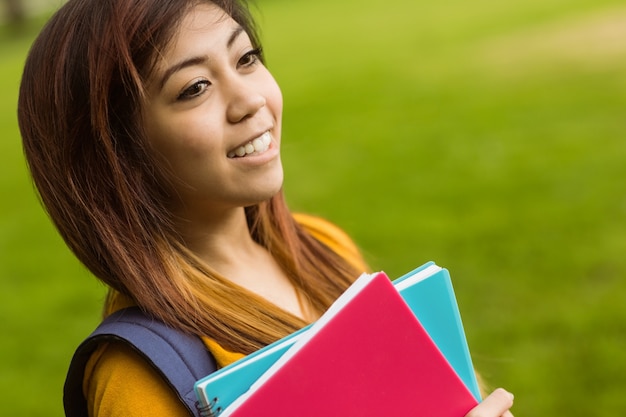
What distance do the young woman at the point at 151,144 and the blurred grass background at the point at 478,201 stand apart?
5.08 ft

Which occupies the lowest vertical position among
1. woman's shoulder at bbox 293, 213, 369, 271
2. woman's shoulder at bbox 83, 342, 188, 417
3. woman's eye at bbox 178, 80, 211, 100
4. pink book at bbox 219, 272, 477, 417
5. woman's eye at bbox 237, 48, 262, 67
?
pink book at bbox 219, 272, 477, 417

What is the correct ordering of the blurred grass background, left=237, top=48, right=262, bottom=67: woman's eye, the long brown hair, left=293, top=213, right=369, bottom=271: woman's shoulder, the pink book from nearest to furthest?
the pink book
the long brown hair
left=237, top=48, right=262, bottom=67: woman's eye
left=293, top=213, right=369, bottom=271: woman's shoulder
the blurred grass background

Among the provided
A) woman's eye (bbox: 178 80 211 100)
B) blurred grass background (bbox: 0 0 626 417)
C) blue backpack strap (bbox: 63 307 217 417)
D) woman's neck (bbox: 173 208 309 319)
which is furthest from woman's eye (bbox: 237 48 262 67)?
blurred grass background (bbox: 0 0 626 417)

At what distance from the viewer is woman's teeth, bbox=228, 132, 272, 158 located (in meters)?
1.47

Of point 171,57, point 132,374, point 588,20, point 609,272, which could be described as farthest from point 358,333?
point 588,20

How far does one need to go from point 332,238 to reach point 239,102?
64 cm

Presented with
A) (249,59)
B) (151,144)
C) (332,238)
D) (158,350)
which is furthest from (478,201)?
(158,350)

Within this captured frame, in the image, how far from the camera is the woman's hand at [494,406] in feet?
4.18

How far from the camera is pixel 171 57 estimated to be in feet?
4.67

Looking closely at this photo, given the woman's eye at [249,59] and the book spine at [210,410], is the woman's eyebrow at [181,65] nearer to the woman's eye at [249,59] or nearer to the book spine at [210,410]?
the woman's eye at [249,59]

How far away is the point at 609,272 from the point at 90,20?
10.5ft

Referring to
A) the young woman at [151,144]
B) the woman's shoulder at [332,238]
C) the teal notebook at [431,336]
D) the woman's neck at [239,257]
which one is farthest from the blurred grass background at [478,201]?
the young woman at [151,144]

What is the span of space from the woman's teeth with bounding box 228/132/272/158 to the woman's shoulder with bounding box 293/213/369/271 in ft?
1.66

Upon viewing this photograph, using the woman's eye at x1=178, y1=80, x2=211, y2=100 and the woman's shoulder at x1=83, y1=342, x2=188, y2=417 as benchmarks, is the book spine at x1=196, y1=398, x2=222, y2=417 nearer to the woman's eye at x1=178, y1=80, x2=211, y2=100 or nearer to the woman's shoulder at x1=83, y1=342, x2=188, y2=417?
the woman's shoulder at x1=83, y1=342, x2=188, y2=417
